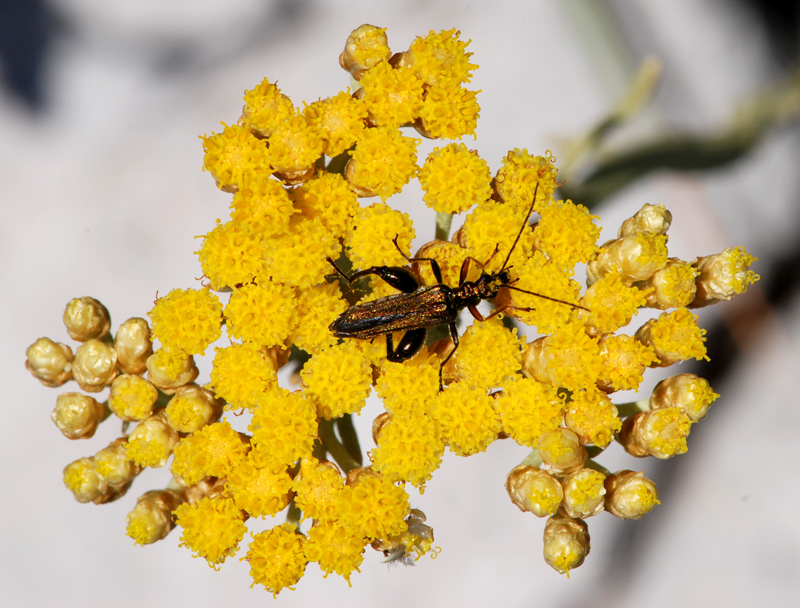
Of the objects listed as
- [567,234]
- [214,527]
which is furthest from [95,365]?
[567,234]

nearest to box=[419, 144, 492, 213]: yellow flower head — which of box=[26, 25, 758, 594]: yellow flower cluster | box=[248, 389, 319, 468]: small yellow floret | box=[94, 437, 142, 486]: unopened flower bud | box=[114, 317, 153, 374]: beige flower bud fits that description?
box=[26, 25, 758, 594]: yellow flower cluster

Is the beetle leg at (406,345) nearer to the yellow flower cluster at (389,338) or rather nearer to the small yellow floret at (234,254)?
the yellow flower cluster at (389,338)

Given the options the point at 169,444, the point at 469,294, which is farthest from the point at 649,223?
the point at 169,444

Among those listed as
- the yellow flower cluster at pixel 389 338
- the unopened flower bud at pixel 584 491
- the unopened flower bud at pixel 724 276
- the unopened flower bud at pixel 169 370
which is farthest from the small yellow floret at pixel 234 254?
the unopened flower bud at pixel 724 276

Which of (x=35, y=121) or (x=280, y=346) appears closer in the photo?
(x=280, y=346)

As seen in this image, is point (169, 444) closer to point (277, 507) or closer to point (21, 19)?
point (277, 507)
